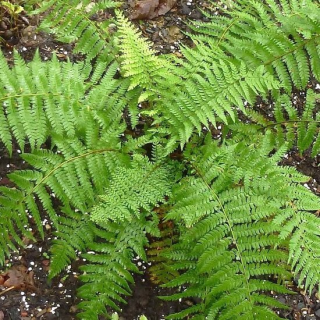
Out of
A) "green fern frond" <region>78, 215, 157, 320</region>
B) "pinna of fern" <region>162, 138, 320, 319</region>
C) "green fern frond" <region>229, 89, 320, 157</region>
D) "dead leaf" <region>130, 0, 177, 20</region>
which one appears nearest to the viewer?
"pinna of fern" <region>162, 138, 320, 319</region>

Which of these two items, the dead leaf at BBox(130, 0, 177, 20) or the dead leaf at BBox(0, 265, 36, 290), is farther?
the dead leaf at BBox(130, 0, 177, 20)

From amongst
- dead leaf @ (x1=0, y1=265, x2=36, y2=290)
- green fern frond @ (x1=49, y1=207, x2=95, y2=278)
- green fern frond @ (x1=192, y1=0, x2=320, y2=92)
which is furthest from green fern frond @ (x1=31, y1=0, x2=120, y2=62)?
dead leaf @ (x1=0, y1=265, x2=36, y2=290)

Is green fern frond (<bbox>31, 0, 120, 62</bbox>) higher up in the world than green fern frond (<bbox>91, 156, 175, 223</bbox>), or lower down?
higher up

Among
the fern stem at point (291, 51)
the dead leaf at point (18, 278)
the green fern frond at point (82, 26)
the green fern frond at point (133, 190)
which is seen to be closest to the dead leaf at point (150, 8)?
the green fern frond at point (82, 26)

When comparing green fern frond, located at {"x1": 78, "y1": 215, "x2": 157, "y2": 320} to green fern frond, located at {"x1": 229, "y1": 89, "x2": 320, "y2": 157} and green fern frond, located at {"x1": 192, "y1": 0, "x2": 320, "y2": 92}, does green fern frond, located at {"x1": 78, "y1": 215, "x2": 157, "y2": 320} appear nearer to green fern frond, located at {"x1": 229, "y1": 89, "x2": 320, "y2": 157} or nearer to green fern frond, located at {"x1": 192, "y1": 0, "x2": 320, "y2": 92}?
green fern frond, located at {"x1": 229, "y1": 89, "x2": 320, "y2": 157}

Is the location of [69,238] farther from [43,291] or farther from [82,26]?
[82,26]

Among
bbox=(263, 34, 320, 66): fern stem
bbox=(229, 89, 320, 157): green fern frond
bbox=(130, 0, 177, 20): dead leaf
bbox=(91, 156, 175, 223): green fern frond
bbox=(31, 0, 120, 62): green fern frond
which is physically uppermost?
bbox=(130, 0, 177, 20): dead leaf

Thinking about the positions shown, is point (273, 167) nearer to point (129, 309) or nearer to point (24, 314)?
point (129, 309)

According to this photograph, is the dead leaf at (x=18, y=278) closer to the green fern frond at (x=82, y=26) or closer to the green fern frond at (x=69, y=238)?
the green fern frond at (x=69, y=238)

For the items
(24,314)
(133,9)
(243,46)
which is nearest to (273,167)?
(243,46)
